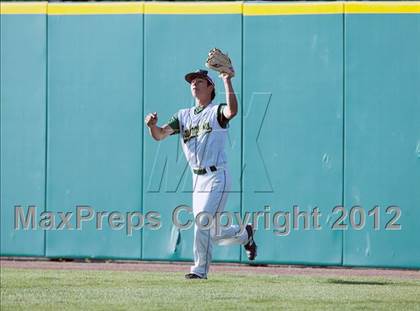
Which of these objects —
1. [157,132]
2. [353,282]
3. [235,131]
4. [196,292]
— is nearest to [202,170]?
[157,132]

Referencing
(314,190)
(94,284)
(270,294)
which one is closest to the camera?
(270,294)

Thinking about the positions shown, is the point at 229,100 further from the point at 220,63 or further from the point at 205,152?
the point at 205,152

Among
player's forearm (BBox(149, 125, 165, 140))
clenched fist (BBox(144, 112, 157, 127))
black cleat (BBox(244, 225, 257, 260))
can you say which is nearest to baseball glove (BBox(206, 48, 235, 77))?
clenched fist (BBox(144, 112, 157, 127))

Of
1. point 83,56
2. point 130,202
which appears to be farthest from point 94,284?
point 83,56

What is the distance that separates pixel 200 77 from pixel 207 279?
1.75m

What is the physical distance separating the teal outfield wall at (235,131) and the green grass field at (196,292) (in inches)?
40.0

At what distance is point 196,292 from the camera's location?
27.3 ft

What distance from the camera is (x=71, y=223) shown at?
37.4ft

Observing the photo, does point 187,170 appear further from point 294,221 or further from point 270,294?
point 270,294

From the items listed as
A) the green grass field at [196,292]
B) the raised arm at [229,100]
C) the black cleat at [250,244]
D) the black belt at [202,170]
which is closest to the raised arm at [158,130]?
the black belt at [202,170]

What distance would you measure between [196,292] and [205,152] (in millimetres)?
1436

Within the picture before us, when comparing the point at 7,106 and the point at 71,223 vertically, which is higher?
the point at 7,106

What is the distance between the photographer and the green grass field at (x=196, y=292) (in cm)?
761

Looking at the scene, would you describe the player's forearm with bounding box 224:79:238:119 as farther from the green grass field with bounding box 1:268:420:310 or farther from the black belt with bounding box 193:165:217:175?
the green grass field with bounding box 1:268:420:310
